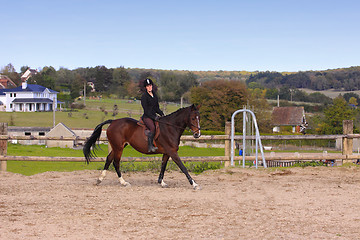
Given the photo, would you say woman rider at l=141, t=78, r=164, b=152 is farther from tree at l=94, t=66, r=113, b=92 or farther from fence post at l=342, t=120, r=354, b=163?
tree at l=94, t=66, r=113, b=92

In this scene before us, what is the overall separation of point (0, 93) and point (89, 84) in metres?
29.2

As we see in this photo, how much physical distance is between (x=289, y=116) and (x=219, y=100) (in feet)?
69.7

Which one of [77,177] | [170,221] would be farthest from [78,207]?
[77,177]

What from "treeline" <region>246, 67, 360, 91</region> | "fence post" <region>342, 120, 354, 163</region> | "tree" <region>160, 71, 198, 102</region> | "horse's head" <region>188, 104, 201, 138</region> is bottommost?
"fence post" <region>342, 120, 354, 163</region>

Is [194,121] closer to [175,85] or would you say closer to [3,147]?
[3,147]

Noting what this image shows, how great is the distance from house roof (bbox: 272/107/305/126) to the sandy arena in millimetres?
63146

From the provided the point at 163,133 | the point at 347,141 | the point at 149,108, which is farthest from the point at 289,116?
the point at 149,108

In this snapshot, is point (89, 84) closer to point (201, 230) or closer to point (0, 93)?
point (0, 93)

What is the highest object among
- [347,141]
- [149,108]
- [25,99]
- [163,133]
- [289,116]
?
[25,99]

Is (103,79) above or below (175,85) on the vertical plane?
above

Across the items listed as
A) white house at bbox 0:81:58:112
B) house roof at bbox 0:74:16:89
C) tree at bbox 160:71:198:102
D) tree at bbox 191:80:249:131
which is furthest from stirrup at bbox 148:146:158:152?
house roof at bbox 0:74:16:89

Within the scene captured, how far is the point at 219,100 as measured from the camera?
58.7m

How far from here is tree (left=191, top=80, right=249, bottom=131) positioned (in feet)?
189

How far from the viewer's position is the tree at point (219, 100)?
5766cm
